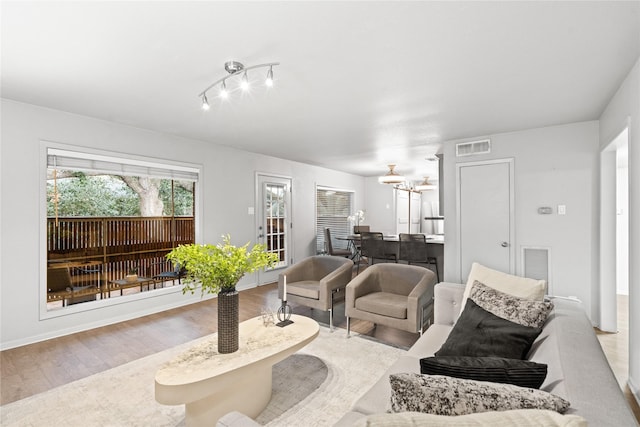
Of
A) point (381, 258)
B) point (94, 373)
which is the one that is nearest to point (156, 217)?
point (94, 373)

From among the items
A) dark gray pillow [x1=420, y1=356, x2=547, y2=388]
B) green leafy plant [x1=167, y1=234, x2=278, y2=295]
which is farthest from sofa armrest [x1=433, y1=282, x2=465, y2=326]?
green leafy plant [x1=167, y1=234, x2=278, y2=295]

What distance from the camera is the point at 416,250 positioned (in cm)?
499

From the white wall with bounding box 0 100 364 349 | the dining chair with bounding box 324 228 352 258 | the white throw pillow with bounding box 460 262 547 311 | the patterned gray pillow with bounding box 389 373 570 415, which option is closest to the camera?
the patterned gray pillow with bounding box 389 373 570 415

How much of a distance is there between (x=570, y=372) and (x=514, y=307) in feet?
2.04

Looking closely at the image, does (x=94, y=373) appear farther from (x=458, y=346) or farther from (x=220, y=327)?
(x=458, y=346)

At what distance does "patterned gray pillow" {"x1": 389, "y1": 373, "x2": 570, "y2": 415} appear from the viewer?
861 millimetres

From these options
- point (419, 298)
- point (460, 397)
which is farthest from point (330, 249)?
point (460, 397)

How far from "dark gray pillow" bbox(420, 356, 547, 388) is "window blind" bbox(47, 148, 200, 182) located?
4071 mm

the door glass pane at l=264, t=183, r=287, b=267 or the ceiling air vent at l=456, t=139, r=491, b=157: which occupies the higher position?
the ceiling air vent at l=456, t=139, r=491, b=157

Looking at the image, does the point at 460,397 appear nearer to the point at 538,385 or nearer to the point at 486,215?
the point at 538,385

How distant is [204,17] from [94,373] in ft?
9.17

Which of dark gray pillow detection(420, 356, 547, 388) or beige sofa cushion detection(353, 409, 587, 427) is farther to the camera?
dark gray pillow detection(420, 356, 547, 388)

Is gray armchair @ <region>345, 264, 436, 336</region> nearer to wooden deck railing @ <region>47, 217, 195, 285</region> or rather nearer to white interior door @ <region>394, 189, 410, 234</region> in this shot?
wooden deck railing @ <region>47, 217, 195, 285</region>

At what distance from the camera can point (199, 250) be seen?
6.70 ft
